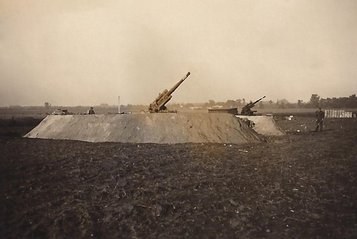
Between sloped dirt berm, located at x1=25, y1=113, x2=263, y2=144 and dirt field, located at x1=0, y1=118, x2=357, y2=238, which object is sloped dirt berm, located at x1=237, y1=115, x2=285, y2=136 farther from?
dirt field, located at x1=0, y1=118, x2=357, y2=238

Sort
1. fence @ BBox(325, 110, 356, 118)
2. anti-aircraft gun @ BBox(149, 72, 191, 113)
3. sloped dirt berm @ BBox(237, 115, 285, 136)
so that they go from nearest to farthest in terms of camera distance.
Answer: anti-aircraft gun @ BBox(149, 72, 191, 113), sloped dirt berm @ BBox(237, 115, 285, 136), fence @ BBox(325, 110, 356, 118)

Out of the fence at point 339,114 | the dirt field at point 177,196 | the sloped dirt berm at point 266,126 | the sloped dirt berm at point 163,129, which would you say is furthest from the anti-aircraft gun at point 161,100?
the fence at point 339,114

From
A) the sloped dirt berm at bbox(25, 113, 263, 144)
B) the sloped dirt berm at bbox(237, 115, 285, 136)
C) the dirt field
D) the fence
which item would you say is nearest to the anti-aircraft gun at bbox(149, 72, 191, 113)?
the sloped dirt berm at bbox(25, 113, 263, 144)

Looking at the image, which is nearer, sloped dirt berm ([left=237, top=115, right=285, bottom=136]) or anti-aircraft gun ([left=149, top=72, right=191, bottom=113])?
anti-aircraft gun ([left=149, top=72, right=191, bottom=113])

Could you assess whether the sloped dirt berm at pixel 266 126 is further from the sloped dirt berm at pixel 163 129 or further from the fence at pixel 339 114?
the fence at pixel 339 114

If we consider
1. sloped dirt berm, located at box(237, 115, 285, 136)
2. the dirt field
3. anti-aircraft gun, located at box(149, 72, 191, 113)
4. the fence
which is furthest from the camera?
the fence

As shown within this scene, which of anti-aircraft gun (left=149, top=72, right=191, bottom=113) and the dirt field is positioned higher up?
anti-aircraft gun (left=149, top=72, right=191, bottom=113)
